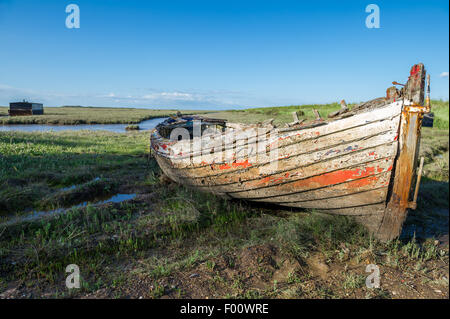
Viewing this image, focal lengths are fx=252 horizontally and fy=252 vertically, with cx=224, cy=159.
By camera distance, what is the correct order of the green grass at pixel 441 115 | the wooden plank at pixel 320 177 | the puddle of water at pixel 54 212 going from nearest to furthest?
1. the wooden plank at pixel 320 177
2. the puddle of water at pixel 54 212
3. the green grass at pixel 441 115

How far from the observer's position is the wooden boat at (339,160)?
3.07 m

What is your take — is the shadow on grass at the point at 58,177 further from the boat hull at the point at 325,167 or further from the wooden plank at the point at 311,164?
the wooden plank at the point at 311,164

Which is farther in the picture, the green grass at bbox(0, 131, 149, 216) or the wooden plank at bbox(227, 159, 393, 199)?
the green grass at bbox(0, 131, 149, 216)

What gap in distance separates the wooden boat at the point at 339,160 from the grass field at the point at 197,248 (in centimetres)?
47

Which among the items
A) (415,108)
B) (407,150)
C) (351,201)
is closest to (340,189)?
(351,201)

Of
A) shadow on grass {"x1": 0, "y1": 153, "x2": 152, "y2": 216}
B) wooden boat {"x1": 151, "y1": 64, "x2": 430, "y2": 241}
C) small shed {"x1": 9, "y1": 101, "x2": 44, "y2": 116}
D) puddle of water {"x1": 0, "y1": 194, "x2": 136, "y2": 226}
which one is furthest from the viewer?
small shed {"x1": 9, "y1": 101, "x2": 44, "y2": 116}

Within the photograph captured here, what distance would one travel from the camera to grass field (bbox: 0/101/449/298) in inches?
109

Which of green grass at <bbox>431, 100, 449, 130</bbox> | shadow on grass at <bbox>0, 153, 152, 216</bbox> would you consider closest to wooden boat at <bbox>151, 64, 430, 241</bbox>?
shadow on grass at <bbox>0, 153, 152, 216</bbox>

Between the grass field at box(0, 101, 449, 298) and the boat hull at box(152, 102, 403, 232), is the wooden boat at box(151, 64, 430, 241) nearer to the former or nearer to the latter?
the boat hull at box(152, 102, 403, 232)

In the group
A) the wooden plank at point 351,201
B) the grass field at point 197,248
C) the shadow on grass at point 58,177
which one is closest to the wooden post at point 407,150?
the wooden plank at point 351,201

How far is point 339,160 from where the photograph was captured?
3342mm

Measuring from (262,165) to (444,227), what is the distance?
345 cm

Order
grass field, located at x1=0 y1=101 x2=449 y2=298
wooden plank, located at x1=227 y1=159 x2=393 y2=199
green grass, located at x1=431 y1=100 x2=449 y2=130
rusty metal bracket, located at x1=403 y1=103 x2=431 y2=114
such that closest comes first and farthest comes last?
grass field, located at x1=0 y1=101 x2=449 y2=298 < rusty metal bracket, located at x1=403 y1=103 x2=431 y2=114 < wooden plank, located at x1=227 y1=159 x2=393 y2=199 < green grass, located at x1=431 y1=100 x2=449 y2=130

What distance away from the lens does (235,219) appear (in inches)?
176
